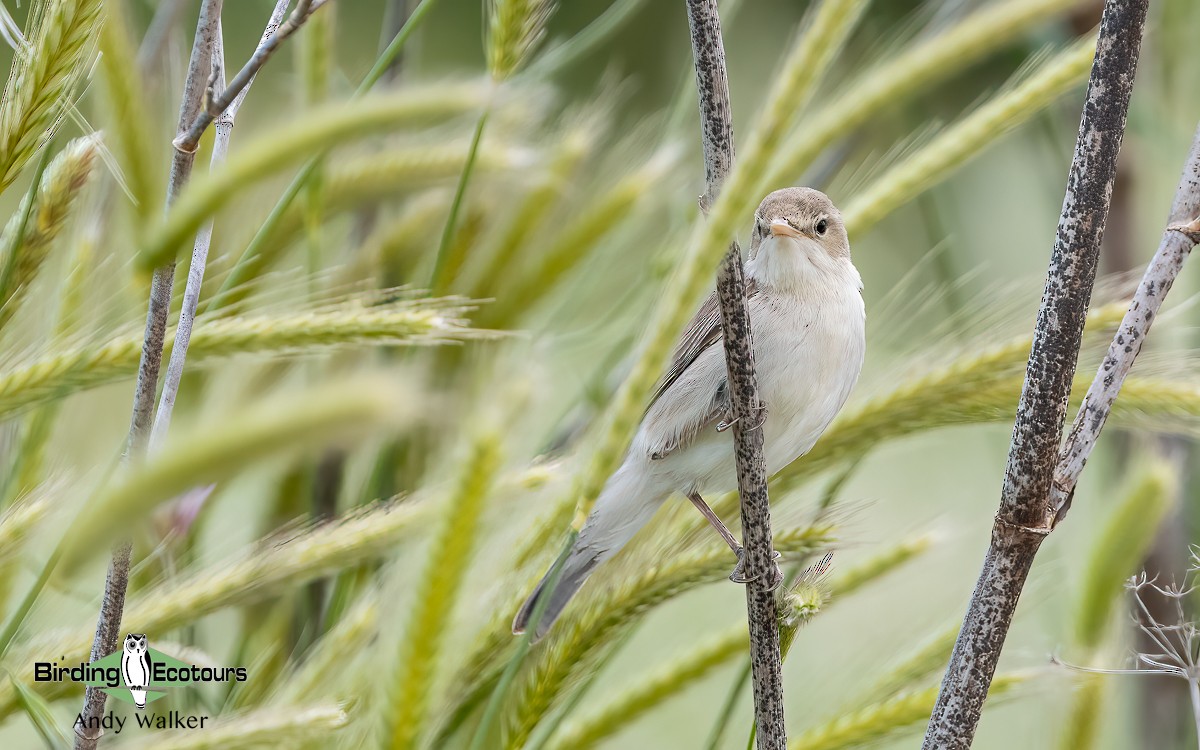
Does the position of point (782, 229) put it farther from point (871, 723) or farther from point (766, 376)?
point (871, 723)

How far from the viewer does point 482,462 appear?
1.45 feet

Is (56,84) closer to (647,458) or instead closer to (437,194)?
(437,194)

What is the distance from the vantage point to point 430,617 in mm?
470

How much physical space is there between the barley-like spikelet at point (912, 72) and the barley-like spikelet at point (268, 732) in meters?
0.40

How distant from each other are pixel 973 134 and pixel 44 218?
683mm

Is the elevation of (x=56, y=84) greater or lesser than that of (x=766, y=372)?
lesser

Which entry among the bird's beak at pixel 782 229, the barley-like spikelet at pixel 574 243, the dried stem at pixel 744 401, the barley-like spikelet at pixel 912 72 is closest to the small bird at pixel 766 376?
the bird's beak at pixel 782 229

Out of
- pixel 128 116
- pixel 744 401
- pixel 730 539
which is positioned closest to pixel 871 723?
pixel 730 539

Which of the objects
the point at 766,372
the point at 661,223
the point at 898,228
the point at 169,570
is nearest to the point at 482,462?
the point at 169,570

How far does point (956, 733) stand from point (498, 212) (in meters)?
0.84

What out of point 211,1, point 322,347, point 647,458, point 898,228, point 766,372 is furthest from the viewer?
→ point 898,228

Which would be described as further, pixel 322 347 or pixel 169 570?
pixel 169 570

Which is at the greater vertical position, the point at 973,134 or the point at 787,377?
the point at 973,134

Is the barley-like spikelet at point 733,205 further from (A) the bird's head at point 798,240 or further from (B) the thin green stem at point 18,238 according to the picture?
(A) the bird's head at point 798,240
